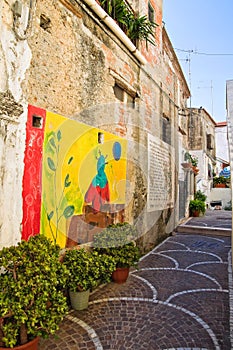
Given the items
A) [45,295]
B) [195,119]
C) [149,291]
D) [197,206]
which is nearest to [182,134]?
[197,206]

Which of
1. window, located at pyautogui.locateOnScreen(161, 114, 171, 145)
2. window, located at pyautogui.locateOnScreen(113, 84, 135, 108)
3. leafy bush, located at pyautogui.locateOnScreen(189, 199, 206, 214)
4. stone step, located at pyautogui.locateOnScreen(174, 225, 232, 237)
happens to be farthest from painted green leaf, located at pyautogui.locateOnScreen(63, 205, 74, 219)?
leafy bush, located at pyautogui.locateOnScreen(189, 199, 206, 214)

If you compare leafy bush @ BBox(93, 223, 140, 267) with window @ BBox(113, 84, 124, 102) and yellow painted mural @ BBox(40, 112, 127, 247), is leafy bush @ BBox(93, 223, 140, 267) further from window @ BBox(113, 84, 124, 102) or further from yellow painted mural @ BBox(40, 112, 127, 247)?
window @ BBox(113, 84, 124, 102)

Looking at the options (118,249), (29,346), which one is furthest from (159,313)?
(29,346)

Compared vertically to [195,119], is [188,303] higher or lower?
lower

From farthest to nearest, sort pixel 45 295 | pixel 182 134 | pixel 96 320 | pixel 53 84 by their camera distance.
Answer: pixel 182 134 → pixel 53 84 → pixel 96 320 → pixel 45 295

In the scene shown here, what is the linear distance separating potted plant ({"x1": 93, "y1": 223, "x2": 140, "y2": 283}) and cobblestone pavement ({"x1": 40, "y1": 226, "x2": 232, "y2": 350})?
0.80ft

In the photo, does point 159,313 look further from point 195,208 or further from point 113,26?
point 195,208

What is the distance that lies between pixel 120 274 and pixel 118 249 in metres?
0.46

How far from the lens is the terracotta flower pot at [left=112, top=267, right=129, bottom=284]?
4496 millimetres

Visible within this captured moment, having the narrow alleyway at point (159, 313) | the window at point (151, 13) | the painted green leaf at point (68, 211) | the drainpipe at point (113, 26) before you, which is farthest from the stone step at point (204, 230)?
the window at point (151, 13)

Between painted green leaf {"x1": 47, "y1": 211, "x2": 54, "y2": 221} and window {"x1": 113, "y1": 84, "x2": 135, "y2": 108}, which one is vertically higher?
window {"x1": 113, "y1": 84, "x2": 135, "y2": 108}

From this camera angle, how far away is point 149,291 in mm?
4199

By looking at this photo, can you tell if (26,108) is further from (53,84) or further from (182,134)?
(182,134)

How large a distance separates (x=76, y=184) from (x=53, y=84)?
1.54 metres
